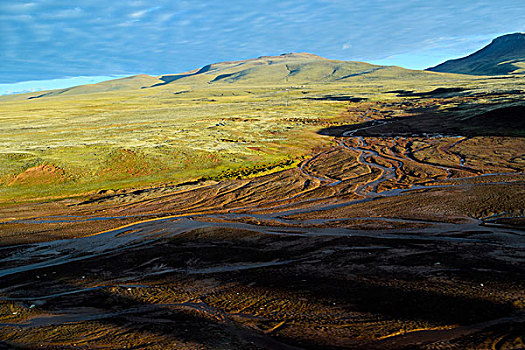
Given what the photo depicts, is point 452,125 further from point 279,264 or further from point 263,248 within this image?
point 279,264

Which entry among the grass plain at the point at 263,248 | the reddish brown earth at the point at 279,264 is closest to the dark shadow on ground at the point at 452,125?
the grass plain at the point at 263,248

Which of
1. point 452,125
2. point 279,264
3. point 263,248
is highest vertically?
point 452,125

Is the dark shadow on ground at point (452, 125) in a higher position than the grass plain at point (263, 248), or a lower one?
higher

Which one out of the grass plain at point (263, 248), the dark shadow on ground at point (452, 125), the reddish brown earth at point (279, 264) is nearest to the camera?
the reddish brown earth at point (279, 264)

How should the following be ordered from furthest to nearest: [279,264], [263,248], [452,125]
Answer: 1. [452,125]
2. [263,248]
3. [279,264]

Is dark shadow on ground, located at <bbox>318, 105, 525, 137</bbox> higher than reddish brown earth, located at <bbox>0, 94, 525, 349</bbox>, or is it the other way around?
dark shadow on ground, located at <bbox>318, 105, 525, 137</bbox>

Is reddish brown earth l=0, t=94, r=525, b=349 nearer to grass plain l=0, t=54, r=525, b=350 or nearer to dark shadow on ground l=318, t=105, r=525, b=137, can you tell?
grass plain l=0, t=54, r=525, b=350

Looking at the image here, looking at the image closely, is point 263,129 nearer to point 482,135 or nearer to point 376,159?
point 376,159

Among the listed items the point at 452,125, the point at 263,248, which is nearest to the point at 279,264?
the point at 263,248

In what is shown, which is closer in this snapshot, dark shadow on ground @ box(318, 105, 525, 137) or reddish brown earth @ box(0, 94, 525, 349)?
reddish brown earth @ box(0, 94, 525, 349)

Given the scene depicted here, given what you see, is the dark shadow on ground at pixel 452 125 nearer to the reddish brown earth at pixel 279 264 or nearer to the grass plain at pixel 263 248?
the grass plain at pixel 263 248

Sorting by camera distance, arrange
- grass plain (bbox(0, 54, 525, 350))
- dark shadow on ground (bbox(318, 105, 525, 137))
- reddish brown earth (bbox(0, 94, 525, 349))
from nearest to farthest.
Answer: reddish brown earth (bbox(0, 94, 525, 349)) → grass plain (bbox(0, 54, 525, 350)) → dark shadow on ground (bbox(318, 105, 525, 137))

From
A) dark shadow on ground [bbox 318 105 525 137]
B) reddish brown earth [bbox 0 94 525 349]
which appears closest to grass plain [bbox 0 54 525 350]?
reddish brown earth [bbox 0 94 525 349]
